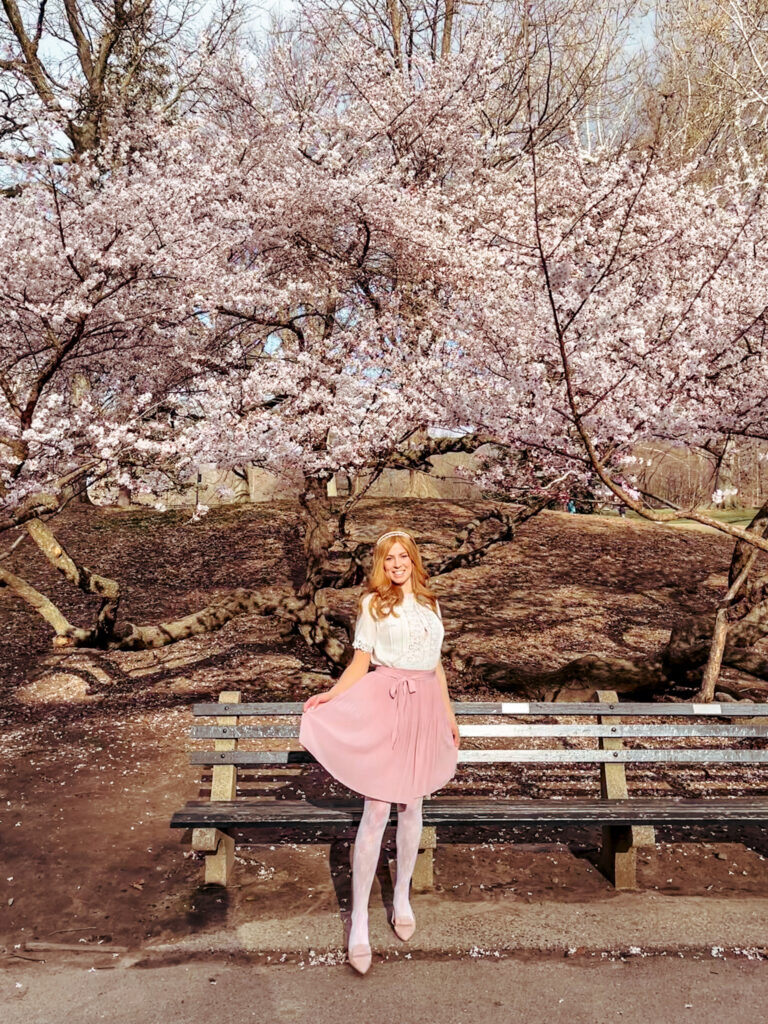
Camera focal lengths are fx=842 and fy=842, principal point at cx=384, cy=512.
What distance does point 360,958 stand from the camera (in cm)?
355

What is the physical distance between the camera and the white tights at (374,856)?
366cm

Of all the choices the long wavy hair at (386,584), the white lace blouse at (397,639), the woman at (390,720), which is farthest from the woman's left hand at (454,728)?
the long wavy hair at (386,584)

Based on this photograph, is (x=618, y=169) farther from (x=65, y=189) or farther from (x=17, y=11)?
(x=17, y=11)

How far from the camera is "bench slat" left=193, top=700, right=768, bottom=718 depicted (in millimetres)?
4547

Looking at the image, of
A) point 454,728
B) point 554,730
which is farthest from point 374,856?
point 554,730

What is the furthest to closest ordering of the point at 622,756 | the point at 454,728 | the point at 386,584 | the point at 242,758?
1. the point at 622,756
2. the point at 242,758
3. the point at 454,728
4. the point at 386,584

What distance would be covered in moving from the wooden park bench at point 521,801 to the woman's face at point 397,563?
3.28ft

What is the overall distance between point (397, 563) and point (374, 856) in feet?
4.30

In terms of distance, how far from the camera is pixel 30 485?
7.76 metres

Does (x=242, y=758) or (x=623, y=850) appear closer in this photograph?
(x=623, y=850)

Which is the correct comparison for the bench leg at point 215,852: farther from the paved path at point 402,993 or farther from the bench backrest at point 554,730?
the paved path at point 402,993

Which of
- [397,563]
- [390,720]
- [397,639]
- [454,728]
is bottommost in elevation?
[454,728]

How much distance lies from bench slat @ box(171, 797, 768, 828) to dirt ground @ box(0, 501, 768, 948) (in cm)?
41

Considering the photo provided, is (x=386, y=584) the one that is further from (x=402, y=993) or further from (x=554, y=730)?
(x=402, y=993)
